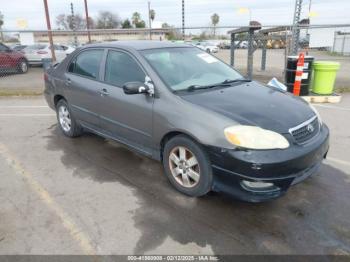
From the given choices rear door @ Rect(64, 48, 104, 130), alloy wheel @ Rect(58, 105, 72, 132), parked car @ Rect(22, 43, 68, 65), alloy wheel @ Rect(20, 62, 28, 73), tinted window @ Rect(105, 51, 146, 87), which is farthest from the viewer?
parked car @ Rect(22, 43, 68, 65)

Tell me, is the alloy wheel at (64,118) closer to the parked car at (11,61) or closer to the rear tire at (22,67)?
the parked car at (11,61)

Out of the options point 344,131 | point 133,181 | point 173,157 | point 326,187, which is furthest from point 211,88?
point 344,131

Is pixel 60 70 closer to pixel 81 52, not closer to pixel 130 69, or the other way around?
pixel 81 52

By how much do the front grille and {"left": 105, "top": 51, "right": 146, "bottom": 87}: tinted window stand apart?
5.99ft

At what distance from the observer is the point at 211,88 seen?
12.3 feet

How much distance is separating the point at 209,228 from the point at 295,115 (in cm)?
147

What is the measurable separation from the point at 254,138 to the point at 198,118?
0.59 metres

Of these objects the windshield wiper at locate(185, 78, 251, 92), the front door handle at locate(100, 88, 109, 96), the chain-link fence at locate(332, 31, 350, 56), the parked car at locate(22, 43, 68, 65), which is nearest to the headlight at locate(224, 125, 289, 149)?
the windshield wiper at locate(185, 78, 251, 92)

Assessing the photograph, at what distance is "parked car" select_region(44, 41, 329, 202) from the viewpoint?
2910 millimetres

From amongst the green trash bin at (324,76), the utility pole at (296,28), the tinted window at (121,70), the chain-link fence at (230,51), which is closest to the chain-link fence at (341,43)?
the chain-link fence at (230,51)

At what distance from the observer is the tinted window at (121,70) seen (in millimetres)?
3881

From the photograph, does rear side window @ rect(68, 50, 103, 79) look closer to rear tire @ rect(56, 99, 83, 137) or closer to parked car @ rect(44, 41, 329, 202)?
parked car @ rect(44, 41, 329, 202)

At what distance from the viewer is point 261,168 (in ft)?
9.19

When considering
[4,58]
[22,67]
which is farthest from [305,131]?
[22,67]
